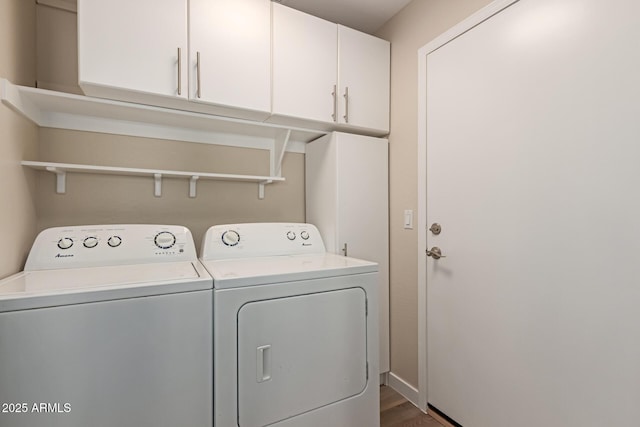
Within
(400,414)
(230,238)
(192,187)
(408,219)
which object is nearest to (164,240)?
(230,238)

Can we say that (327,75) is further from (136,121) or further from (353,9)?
(136,121)

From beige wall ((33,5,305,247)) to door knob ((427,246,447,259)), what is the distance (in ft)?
3.32

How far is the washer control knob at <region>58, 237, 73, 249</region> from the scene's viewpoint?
130 centimetres

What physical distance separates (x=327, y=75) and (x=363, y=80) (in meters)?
0.28

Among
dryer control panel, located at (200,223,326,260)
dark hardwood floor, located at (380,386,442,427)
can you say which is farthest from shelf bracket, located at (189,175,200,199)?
dark hardwood floor, located at (380,386,442,427)

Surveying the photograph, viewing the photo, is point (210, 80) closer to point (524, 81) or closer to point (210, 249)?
point (210, 249)

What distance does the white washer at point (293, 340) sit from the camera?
112 centimetres

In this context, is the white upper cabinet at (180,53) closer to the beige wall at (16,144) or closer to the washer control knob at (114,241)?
the beige wall at (16,144)

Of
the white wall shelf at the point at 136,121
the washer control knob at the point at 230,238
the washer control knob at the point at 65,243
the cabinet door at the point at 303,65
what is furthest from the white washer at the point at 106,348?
the cabinet door at the point at 303,65

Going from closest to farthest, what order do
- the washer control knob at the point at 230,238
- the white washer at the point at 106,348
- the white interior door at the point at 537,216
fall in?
the white washer at the point at 106,348 → the white interior door at the point at 537,216 → the washer control knob at the point at 230,238

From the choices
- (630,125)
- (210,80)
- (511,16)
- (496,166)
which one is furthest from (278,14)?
(630,125)

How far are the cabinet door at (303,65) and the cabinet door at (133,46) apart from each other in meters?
0.49

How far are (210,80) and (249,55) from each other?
0.86 ft

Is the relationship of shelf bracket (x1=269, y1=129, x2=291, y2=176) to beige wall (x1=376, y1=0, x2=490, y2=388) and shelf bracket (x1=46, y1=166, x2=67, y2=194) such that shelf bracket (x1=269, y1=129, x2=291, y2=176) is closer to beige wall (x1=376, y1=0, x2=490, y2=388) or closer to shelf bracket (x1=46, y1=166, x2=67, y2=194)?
beige wall (x1=376, y1=0, x2=490, y2=388)
